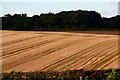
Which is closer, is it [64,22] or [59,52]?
[59,52]

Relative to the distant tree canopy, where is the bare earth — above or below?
below

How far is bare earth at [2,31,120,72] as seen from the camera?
13508 mm

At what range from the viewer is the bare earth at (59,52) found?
44.3ft

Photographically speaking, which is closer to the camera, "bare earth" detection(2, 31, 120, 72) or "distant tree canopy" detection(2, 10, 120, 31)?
"bare earth" detection(2, 31, 120, 72)

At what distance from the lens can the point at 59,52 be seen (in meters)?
16.3

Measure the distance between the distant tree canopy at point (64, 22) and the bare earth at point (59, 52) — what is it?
6750 mm

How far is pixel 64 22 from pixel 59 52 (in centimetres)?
1547

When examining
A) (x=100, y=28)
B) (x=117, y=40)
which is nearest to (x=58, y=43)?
(x=117, y=40)

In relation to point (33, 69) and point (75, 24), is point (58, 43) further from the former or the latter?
point (75, 24)

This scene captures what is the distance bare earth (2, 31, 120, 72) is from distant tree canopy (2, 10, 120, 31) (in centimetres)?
675

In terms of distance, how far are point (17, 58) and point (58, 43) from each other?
13.7ft

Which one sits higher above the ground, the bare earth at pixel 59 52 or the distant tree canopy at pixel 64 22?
the distant tree canopy at pixel 64 22

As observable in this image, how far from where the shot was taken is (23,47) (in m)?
17.6

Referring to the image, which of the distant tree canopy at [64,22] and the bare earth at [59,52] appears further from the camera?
the distant tree canopy at [64,22]
